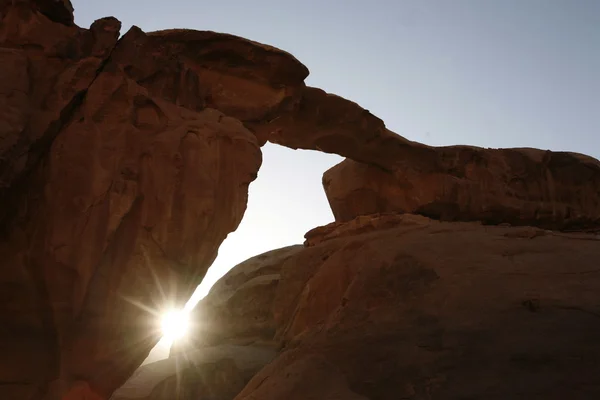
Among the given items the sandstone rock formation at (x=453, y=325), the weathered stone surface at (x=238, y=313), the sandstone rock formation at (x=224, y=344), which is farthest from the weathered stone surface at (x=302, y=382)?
the weathered stone surface at (x=238, y=313)

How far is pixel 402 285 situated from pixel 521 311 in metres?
1.41

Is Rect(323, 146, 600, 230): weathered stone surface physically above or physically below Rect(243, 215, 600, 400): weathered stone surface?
above

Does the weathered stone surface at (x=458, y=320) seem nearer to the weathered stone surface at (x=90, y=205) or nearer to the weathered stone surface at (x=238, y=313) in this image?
the weathered stone surface at (x=90, y=205)

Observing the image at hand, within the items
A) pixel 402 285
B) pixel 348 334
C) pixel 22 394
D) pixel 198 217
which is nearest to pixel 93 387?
pixel 22 394

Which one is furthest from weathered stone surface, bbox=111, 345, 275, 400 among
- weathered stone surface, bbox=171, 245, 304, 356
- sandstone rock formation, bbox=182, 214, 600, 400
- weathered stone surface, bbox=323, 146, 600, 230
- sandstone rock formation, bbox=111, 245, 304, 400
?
weathered stone surface, bbox=323, 146, 600, 230

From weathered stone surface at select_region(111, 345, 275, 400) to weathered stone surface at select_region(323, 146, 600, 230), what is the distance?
6173 millimetres

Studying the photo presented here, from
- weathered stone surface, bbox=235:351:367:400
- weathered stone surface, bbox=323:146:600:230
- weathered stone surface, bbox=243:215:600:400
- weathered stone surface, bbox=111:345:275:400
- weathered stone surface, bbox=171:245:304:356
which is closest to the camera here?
weathered stone surface, bbox=243:215:600:400

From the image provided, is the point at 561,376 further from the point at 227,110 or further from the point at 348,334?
the point at 227,110

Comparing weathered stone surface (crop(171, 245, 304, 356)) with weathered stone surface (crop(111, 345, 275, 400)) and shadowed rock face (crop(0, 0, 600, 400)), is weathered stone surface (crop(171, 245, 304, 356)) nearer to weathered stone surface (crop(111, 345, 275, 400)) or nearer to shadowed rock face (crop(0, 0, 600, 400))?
weathered stone surface (crop(111, 345, 275, 400))

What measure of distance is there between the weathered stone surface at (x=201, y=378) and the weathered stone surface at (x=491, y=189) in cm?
617

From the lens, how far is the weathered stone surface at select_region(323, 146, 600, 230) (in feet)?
49.8

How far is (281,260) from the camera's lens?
17.8m

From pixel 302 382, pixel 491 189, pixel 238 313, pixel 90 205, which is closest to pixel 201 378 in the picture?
pixel 238 313

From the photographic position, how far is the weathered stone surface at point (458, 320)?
391 cm
